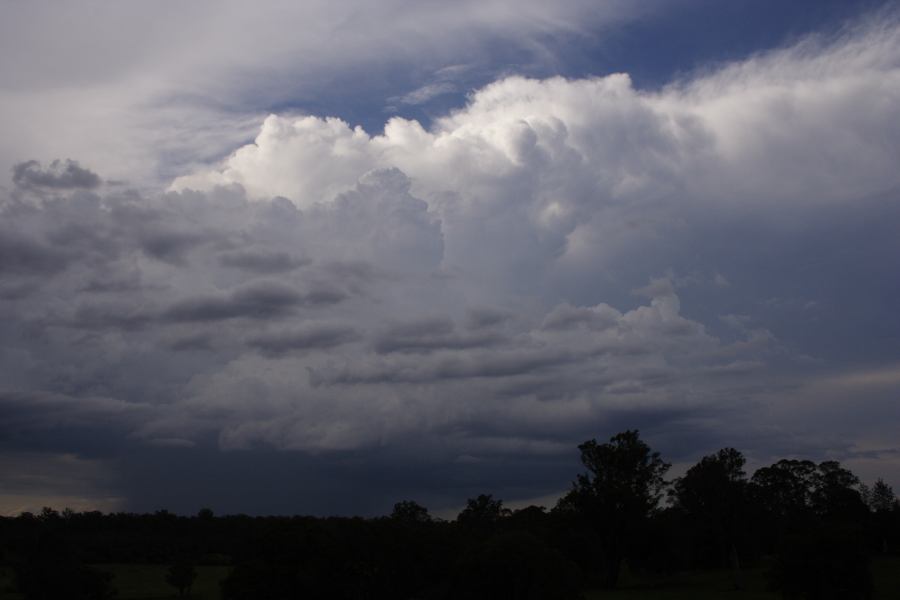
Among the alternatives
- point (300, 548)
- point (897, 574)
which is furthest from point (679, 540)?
point (300, 548)

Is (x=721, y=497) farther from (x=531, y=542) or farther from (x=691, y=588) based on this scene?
(x=531, y=542)

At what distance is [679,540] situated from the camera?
105812 millimetres

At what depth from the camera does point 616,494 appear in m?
107

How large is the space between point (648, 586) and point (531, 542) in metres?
65.1

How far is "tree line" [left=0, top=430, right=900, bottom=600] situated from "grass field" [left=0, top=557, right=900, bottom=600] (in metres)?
2.26

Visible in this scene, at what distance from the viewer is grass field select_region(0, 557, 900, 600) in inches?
3423

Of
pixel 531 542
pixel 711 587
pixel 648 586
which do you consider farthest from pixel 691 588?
pixel 531 542

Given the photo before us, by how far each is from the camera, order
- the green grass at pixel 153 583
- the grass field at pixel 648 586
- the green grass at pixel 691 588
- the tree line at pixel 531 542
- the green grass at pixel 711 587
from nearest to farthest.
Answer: the tree line at pixel 531 542
the green grass at pixel 711 587
the grass field at pixel 648 586
the green grass at pixel 691 588
the green grass at pixel 153 583

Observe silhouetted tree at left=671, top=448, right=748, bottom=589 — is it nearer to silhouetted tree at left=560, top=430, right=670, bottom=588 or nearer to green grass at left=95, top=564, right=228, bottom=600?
silhouetted tree at left=560, top=430, right=670, bottom=588

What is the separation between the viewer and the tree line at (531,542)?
53.6 metres

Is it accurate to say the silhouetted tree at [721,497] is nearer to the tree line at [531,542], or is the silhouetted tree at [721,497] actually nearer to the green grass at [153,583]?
the tree line at [531,542]

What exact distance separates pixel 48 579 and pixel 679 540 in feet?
236

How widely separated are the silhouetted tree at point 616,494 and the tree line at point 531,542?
0.16 metres

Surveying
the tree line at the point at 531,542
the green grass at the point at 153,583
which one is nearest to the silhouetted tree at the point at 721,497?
the tree line at the point at 531,542
